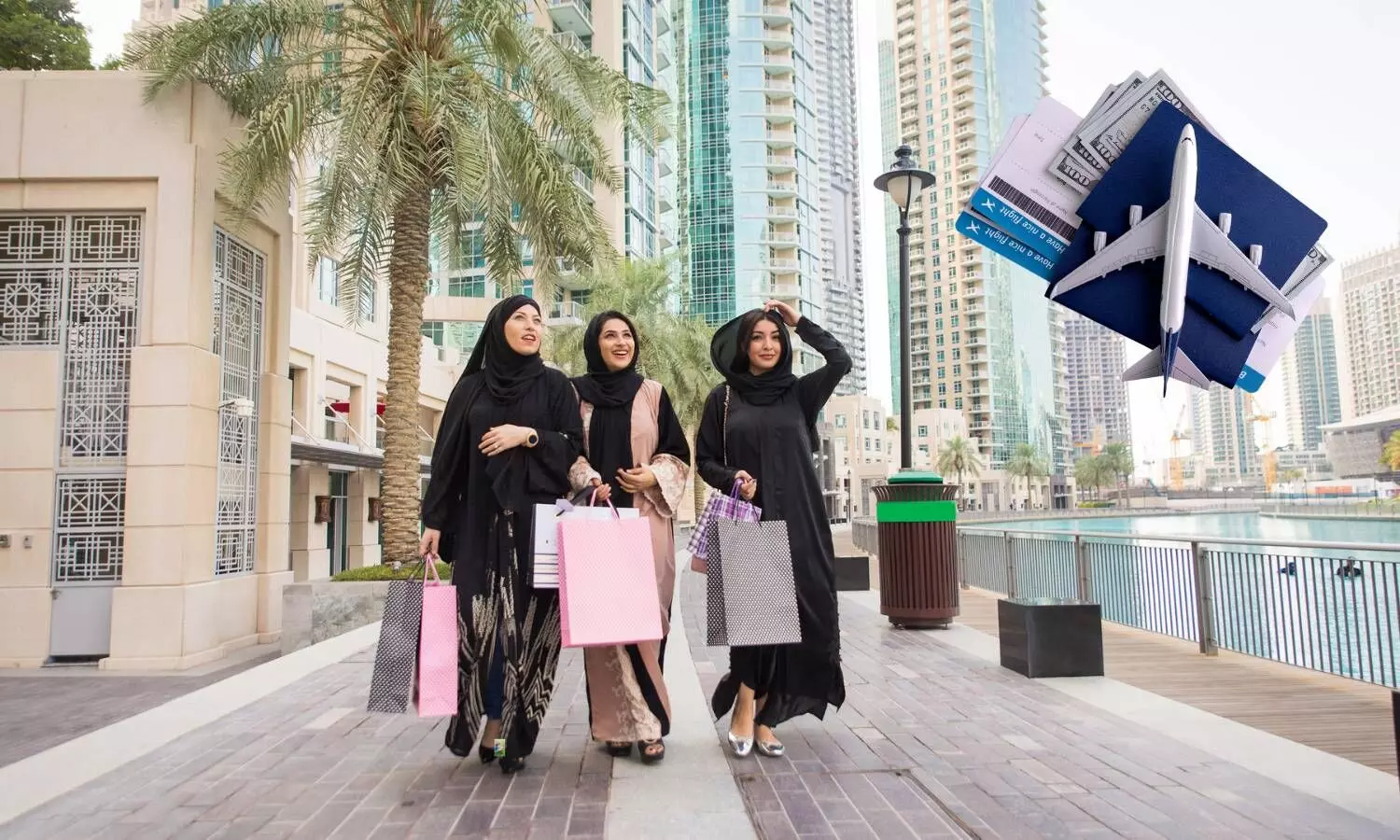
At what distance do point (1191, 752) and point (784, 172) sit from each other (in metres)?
71.8

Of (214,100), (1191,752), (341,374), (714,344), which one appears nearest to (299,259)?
(341,374)

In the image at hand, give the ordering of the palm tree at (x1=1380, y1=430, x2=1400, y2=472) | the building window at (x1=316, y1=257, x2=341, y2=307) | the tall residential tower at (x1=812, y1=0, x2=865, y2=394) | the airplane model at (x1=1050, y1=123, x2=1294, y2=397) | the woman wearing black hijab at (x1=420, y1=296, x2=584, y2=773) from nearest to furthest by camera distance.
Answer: the airplane model at (x1=1050, y1=123, x2=1294, y2=397), the woman wearing black hijab at (x1=420, y1=296, x2=584, y2=773), the building window at (x1=316, y1=257, x2=341, y2=307), the palm tree at (x1=1380, y1=430, x2=1400, y2=472), the tall residential tower at (x1=812, y1=0, x2=865, y2=394)

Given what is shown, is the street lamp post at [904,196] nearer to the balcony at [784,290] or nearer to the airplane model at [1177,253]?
the airplane model at [1177,253]

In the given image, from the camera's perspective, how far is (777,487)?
163 inches

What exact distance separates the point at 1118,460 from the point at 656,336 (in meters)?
108

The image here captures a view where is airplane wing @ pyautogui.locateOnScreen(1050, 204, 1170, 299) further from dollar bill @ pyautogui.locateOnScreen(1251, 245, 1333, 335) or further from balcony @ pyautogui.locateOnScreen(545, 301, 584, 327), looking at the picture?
balcony @ pyautogui.locateOnScreen(545, 301, 584, 327)

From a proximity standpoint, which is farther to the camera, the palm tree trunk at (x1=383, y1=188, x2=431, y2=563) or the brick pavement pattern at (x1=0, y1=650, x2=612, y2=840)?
the palm tree trunk at (x1=383, y1=188, x2=431, y2=563)

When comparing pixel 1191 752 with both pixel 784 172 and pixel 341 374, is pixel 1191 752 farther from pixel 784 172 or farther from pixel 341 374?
pixel 784 172

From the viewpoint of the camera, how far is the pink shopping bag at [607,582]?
3.45 meters

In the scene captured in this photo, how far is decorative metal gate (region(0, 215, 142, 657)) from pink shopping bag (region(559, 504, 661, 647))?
8.18 m

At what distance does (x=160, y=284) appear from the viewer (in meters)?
9.49

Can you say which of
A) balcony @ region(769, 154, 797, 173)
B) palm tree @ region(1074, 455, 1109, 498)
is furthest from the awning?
palm tree @ region(1074, 455, 1109, 498)

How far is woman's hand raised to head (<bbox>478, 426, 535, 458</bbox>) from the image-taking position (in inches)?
143

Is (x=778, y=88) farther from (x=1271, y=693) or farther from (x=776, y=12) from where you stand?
(x=1271, y=693)
